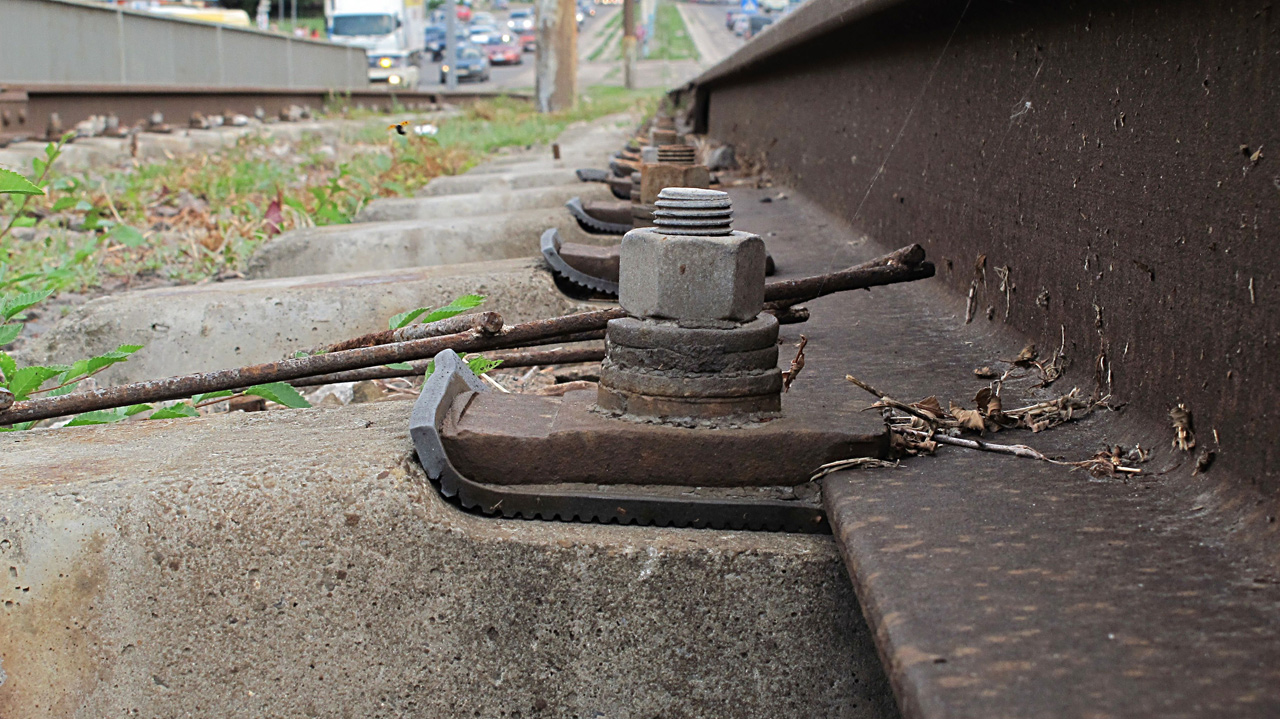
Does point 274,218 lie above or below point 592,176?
below

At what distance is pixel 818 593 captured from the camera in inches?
57.3

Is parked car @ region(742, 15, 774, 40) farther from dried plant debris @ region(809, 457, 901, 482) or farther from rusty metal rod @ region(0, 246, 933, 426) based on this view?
dried plant debris @ region(809, 457, 901, 482)

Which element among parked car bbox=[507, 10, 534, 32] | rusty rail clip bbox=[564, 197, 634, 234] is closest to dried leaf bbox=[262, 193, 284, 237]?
rusty rail clip bbox=[564, 197, 634, 234]

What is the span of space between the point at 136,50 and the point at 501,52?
1557 inches

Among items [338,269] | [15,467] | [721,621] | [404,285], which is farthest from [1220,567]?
[338,269]

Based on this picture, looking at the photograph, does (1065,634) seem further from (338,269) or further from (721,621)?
(338,269)

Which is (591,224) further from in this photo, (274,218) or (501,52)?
(501,52)

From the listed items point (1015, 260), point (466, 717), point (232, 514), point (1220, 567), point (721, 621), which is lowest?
point (466, 717)

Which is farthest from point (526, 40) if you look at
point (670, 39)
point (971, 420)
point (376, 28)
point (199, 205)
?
point (971, 420)

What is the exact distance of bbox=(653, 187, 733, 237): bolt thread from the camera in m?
1.64

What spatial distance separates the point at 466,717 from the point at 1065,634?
0.81 metres

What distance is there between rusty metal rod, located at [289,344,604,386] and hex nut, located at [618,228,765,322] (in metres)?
0.65

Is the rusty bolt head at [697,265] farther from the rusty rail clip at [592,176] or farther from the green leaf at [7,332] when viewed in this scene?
the rusty rail clip at [592,176]

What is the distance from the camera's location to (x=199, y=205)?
22.5ft
